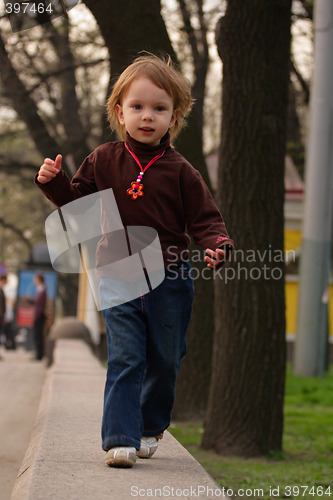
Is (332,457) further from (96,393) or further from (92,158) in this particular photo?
(92,158)

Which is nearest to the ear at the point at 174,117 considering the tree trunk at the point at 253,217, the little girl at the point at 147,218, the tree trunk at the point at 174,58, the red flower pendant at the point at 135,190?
the little girl at the point at 147,218

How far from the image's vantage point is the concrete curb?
2807 mm

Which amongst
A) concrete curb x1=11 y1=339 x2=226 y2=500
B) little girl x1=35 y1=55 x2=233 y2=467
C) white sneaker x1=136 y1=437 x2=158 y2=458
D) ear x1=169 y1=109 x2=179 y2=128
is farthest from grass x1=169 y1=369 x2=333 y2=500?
ear x1=169 y1=109 x2=179 y2=128

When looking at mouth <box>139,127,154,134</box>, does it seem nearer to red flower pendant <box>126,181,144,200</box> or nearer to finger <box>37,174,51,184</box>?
red flower pendant <box>126,181,144,200</box>

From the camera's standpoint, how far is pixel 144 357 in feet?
10.8

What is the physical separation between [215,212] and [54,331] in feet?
42.9

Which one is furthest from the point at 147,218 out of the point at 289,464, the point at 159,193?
the point at 289,464

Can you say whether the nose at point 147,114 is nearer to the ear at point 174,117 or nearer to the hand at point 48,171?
the ear at point 174,117

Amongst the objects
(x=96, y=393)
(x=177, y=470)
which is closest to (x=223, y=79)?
(x=96, y=393)

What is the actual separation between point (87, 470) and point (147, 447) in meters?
0.43

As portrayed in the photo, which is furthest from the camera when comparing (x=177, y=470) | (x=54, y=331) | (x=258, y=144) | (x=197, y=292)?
(x=54, y=331)

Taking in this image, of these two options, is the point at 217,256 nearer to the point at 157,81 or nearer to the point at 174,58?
the point at 157,81

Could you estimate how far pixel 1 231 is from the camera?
34156 millimetres

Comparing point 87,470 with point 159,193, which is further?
point 159,193
